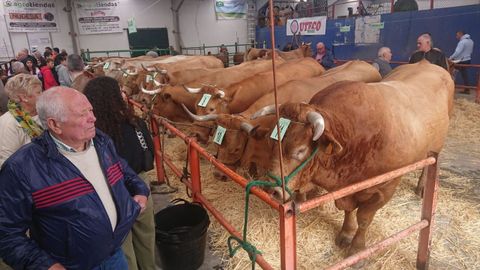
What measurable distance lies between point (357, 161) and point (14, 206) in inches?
109

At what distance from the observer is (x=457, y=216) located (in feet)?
14.3

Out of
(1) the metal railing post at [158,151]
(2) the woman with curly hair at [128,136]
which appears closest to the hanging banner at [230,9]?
(1) the metal railing post at [158,151]

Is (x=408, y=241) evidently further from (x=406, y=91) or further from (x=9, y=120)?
(x=9, y=120)

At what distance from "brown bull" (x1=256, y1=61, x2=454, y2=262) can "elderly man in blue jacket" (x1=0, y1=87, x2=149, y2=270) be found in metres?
1.32

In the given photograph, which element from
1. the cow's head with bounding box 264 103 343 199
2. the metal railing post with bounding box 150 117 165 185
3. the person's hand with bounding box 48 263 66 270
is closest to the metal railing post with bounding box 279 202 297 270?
the cow's head with bounding box 264 103 343 199

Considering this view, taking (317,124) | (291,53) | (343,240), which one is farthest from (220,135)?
(291,53)

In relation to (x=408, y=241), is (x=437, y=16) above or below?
above

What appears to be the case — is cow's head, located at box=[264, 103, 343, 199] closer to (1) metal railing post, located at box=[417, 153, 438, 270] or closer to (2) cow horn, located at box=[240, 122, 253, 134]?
(1) metal railing post, located at box=[417, 153, 438, 270]

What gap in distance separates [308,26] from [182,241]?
16.6 metres

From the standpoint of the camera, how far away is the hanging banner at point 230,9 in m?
24.5

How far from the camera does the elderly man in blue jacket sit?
1830 millimetres

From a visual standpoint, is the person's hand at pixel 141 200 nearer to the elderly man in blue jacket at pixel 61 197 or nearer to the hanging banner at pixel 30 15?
the elderly man in blue jacket at pixel 61 197

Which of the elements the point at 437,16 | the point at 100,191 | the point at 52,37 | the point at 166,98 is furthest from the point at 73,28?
the point at 100,191

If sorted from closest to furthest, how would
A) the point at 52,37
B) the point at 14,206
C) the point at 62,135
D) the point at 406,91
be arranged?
1. the point at 14,206
2. the point at 62,135
3. the point at 406,91
4. the point at 52,37
